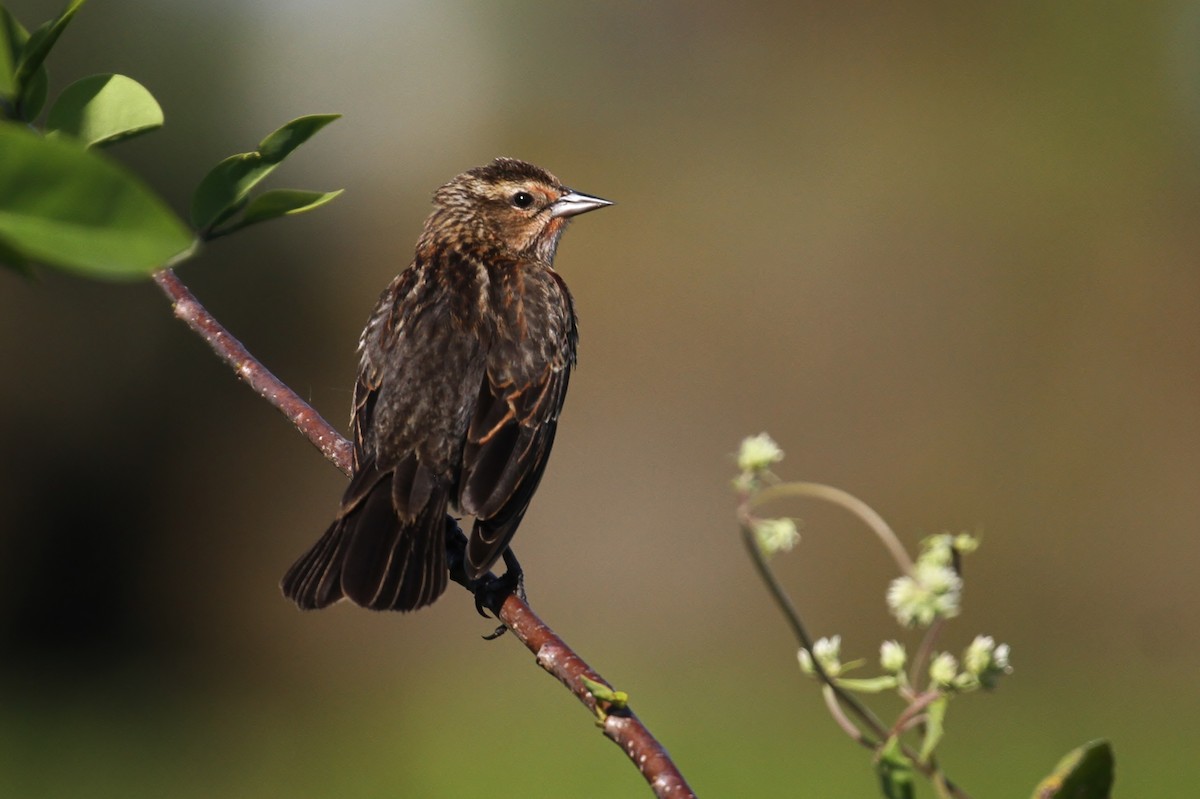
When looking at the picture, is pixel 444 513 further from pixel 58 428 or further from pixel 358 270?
pixel 358 270

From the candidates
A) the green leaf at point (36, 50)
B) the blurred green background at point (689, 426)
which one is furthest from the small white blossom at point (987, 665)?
the blurred green background at point (689, 426)

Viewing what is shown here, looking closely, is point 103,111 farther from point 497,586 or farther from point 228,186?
point 497,586

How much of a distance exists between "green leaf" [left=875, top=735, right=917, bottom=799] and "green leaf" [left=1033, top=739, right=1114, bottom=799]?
0.58 feet

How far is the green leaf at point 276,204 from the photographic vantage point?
1733 mm

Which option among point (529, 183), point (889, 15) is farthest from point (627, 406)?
point (529, 183)

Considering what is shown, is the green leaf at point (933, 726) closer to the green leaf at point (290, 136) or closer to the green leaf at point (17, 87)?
the green leaf at point (290, 136)

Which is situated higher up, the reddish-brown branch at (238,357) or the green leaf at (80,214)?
the green leaf at (80,214)

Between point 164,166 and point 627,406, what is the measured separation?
479cm

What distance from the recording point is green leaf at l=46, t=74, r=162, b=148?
156 cm

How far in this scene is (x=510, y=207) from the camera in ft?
15.1

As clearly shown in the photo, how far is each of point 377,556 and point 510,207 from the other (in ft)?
5.67

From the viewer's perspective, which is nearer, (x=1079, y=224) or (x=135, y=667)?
(x=135, y=667)

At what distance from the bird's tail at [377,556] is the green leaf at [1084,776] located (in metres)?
2.11

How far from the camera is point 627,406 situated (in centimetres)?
1346
